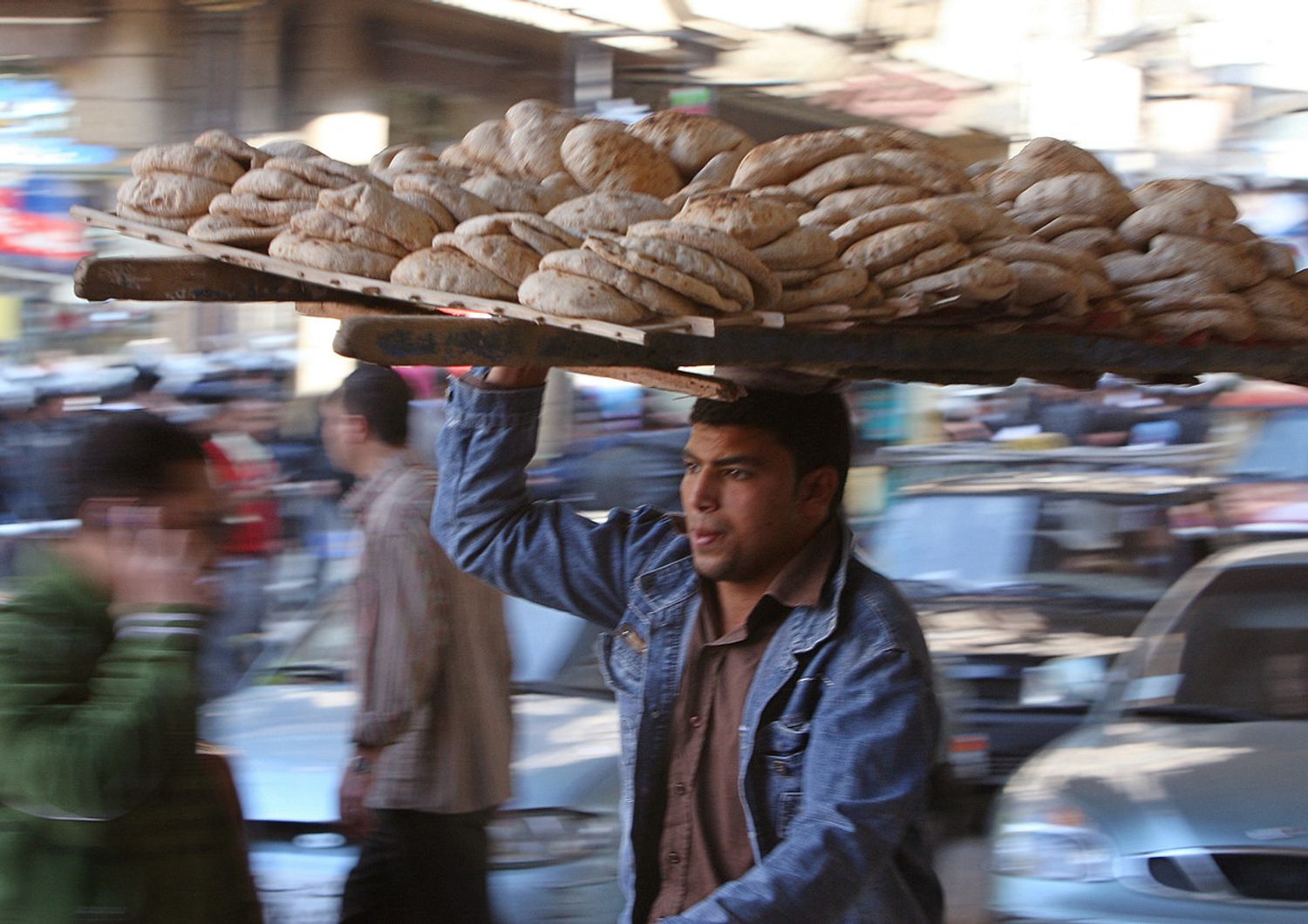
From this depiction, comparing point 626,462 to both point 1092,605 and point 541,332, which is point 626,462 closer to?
point 1092,605

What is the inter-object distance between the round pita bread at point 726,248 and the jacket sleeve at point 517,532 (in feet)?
2.60

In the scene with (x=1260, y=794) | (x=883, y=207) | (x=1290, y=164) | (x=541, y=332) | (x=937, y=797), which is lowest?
(x=1260, y=794)

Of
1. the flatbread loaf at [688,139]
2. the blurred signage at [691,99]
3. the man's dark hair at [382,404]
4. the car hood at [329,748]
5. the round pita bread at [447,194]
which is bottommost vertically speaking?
the car hood at [329,748]

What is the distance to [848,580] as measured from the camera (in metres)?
2.29

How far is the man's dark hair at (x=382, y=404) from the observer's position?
4.05 m

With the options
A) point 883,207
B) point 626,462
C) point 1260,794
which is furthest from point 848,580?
point 626,462

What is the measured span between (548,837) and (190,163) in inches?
107

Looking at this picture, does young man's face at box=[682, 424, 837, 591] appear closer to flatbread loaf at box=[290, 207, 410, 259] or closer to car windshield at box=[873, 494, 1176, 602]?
flatbread loaf at box=[290, 207, 410, 259]

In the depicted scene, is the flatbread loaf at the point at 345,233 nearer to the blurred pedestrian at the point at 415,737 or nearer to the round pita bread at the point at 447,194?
the round pita bread at the point at 447,194

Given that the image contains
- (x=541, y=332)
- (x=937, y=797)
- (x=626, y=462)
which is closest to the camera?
(x=541, y=332)

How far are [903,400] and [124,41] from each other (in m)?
6.49

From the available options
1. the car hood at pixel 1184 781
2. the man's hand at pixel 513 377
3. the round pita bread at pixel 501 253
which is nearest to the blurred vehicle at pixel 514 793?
the car hood at pixel 1184 781

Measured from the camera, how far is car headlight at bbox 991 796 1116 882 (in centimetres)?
436

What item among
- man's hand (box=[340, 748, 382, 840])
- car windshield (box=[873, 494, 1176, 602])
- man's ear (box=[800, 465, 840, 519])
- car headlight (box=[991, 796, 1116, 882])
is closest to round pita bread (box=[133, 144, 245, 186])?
man's ear (box=[800, 465, 840, 519])
